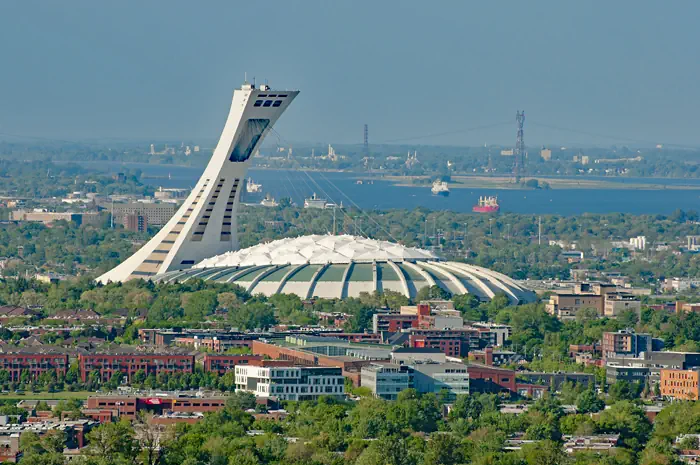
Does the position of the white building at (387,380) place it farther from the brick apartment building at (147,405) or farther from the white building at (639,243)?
the white building at (639,243)

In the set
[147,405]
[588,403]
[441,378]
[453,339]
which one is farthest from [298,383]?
[453,339]

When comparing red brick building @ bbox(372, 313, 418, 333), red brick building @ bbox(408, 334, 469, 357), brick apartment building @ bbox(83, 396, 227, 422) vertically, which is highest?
red brick building @ bbox(372, 313, 418, 333)

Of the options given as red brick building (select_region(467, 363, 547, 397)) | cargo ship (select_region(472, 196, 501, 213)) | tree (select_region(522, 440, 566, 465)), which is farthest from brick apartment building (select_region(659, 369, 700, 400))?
cargo ship (select_region(472, 196, 501, 213))

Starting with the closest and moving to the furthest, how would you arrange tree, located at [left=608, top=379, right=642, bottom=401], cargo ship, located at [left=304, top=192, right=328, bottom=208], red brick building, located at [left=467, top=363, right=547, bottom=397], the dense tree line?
the dense tree line
tree, located at [left=608, top=379, right=642, bottom=401]
red brick building, located at [left=467, top=363, right=547, bottom=397]
cargo ship, located at [left=304, top=192, right=328, bottom=208]

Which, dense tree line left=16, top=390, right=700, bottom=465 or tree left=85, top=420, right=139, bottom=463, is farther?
dense tree line left=16, top=390, right=700, bottom=465

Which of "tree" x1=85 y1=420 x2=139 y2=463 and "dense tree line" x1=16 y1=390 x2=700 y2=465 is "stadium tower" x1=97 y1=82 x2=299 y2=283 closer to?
"dense tree line" x1=16 y1=390 x2=700 y2=465
